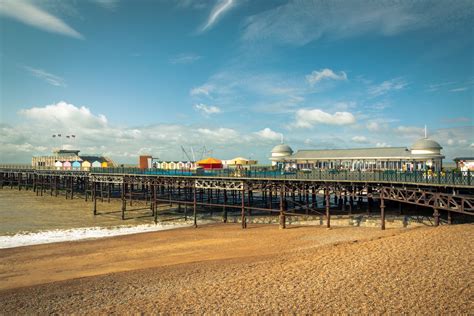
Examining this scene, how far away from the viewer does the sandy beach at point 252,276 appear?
1295 centimetres

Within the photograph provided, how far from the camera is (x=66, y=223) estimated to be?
123 ft

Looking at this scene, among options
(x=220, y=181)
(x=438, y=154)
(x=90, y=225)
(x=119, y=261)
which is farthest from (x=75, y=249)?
(x=438, y=154)

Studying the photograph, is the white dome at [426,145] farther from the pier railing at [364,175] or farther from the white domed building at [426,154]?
the pier railing at [364,175]

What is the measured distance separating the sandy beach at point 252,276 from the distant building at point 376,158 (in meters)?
12.4

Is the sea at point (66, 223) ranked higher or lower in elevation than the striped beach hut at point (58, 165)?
lower

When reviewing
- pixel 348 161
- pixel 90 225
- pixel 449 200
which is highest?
→ pixel 348 161

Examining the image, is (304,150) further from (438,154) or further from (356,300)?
(356,300)

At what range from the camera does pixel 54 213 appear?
44.2 metres

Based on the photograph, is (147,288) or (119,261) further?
(119,261)

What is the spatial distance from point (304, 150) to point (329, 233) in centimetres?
2077

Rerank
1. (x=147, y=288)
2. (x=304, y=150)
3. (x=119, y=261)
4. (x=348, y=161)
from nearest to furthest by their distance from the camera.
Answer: (x=147, y=288) → (x=119, y=261) → (x=348, y=161) → (x=304, y=150)

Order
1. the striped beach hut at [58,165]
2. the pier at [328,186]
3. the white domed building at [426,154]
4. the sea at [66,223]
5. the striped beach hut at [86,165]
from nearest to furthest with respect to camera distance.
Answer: the pier at [328,186] < the sea at [66,223] < the white domed building at [426,154] < the striped beach hut at [86,165] < the striped beach hut at [58,165]

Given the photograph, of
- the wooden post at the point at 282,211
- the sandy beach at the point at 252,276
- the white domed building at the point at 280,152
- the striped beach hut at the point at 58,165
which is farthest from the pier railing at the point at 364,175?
the striped beach hut at the point at 58,165

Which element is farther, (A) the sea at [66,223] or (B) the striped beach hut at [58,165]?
(B) the striped beach hut at [58,165]
